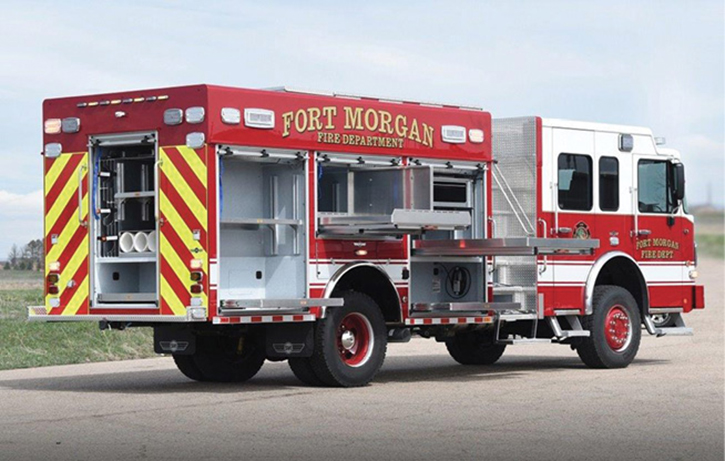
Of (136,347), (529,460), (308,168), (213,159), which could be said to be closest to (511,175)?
(308,168)

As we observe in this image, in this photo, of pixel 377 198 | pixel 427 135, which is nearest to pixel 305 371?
pixel 377 198

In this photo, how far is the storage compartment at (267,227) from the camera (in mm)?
15656

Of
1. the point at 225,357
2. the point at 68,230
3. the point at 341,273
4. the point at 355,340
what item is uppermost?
the point at 68,230

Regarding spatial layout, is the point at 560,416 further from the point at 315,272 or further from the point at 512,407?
the point at 315,272

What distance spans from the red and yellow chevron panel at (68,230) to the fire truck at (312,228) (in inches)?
0.9

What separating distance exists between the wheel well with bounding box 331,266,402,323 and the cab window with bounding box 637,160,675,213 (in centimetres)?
471

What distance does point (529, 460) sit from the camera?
10.4 meters

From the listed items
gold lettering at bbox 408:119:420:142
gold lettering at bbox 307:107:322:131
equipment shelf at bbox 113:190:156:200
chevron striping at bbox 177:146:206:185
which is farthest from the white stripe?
gold lettering at bbox 408:119:420:142

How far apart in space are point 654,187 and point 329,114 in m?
5.92

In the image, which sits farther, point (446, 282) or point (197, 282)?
point (446, 282)

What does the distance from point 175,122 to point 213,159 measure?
1.83 ft

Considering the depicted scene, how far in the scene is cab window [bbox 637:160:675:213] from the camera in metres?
19.9

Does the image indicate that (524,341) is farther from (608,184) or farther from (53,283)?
(53,283)

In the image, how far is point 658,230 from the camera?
65.5 ft
